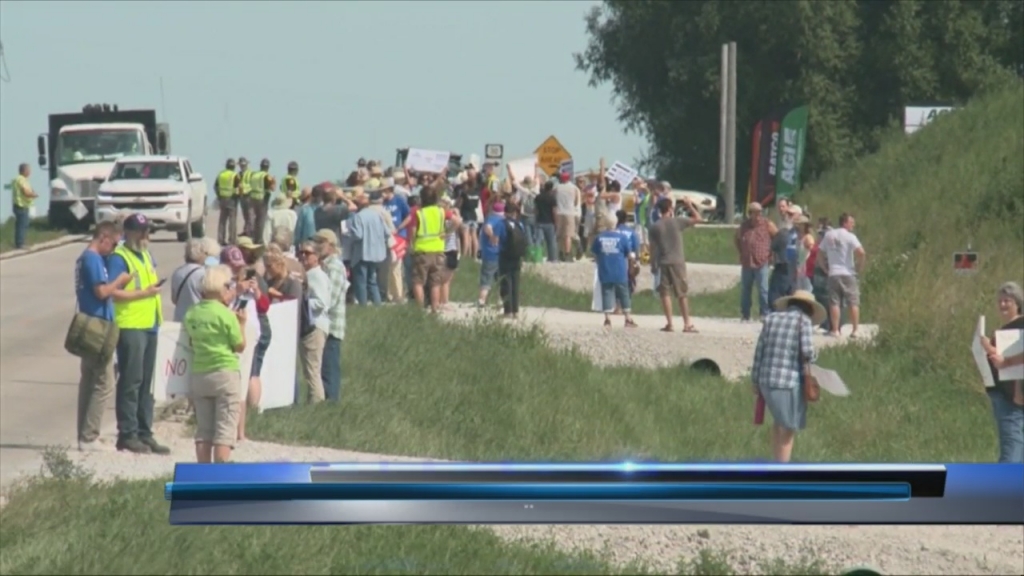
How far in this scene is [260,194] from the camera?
35875 millimetres

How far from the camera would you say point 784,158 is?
4853 cm

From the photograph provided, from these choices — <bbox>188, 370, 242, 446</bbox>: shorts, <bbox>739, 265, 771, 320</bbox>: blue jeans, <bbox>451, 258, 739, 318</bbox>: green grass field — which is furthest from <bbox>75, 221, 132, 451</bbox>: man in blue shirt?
<bbox>451, 258, 739, 318</bbox>: green grass field

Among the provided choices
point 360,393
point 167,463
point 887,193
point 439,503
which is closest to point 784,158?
point 887,193

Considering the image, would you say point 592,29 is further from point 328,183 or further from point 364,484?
point 364,484

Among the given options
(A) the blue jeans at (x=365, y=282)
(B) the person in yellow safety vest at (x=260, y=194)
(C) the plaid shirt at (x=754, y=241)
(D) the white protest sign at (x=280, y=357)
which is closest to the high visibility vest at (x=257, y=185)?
(B) the person in yellow safety vest at (x=260, y=194)

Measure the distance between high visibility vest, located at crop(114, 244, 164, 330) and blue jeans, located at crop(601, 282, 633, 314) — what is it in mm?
13858

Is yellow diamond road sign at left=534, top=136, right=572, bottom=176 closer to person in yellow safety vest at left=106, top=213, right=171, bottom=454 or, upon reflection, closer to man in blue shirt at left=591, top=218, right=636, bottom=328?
man in blue shirt at left=591, top=218, right=636, bottom=328

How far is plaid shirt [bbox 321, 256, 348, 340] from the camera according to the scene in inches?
694

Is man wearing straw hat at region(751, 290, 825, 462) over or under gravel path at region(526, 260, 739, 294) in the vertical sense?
over

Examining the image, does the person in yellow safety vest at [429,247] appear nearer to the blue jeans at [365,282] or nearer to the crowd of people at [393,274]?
the crowd of people at [393,274]

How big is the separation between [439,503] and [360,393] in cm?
1704

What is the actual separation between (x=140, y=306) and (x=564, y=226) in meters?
22.9

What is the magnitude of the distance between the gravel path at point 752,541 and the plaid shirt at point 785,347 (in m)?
1.57

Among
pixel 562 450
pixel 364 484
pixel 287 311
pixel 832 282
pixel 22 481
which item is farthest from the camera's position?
pixel 832 282
